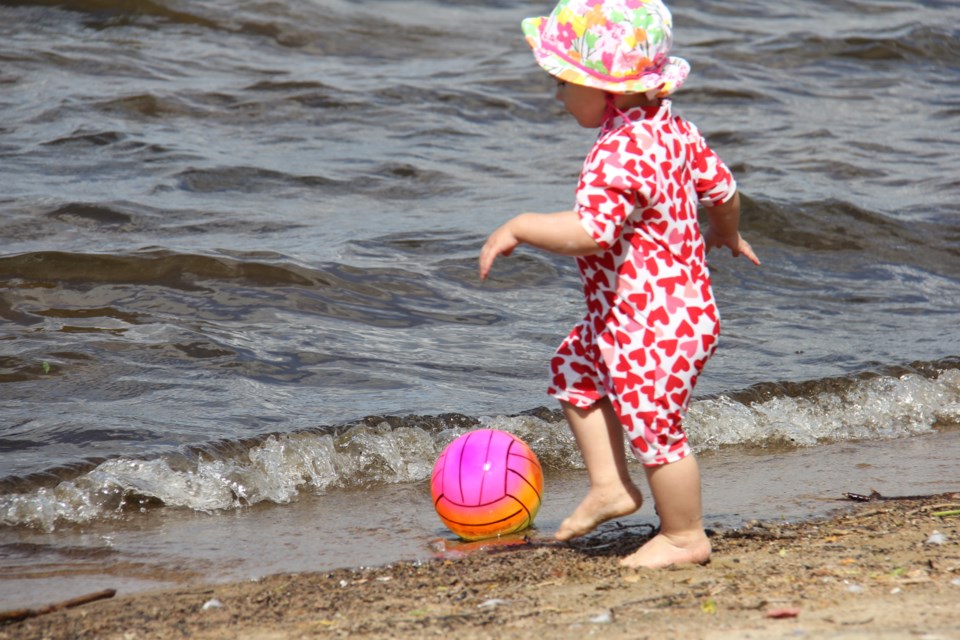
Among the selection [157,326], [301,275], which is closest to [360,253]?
[301,275]

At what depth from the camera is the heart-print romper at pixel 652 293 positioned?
3.78 metres

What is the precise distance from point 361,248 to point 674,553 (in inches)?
238

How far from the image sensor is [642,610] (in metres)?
3.43

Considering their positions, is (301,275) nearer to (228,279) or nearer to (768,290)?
(228,279)

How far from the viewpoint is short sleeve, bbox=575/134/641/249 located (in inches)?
143

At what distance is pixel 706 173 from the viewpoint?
158 inches

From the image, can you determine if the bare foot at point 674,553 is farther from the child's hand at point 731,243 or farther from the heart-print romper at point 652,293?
the child's hand at point 731,243

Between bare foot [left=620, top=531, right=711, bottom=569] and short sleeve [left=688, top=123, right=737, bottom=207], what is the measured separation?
1128mm

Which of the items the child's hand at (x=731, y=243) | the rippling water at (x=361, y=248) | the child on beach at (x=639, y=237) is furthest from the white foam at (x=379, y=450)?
the child on beach at (x=639, y=237)

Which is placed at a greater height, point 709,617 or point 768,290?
point 709,617

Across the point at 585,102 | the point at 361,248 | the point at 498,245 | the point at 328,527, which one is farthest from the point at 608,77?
the point at 361,248

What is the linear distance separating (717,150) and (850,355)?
20.8 feet

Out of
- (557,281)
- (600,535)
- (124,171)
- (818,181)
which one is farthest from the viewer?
(818,181)

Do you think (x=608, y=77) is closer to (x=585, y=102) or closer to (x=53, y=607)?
(x=585, y=102)
